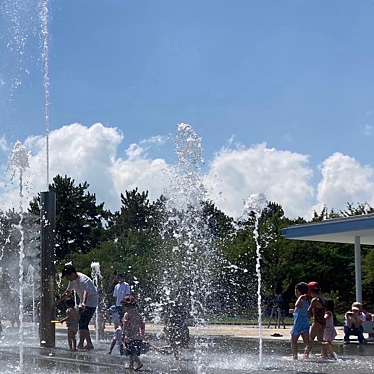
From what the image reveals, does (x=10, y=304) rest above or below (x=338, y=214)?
below

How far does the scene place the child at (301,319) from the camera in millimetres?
12781

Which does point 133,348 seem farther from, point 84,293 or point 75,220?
point 75,220

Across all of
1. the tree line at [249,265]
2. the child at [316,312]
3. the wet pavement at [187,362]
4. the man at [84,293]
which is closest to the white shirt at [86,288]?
the man at [84,293]

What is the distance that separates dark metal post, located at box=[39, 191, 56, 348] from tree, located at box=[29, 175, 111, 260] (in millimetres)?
60071

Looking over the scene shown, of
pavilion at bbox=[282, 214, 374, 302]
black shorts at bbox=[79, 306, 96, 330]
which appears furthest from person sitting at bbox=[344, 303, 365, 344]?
black shorts at bbox=[79, 306, 96, 330]

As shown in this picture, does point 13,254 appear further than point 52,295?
Yes

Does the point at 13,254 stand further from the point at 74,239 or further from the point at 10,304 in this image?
the point at 74,239

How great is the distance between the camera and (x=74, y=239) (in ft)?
253

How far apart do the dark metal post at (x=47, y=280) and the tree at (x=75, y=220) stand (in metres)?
60.1

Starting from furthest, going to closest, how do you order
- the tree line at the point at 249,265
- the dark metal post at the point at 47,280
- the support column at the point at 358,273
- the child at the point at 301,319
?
1. the tree line at the point at 249,265
2. the support column at the point at 358,273
3. the dark metal post at the point at 47,280
4. the child at the point at 301,319

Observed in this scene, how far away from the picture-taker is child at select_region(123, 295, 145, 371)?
34.0 feet

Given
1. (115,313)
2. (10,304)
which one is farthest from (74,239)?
(115,313)

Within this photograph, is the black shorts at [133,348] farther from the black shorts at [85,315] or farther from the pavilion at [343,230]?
the pavilion at [343,230]

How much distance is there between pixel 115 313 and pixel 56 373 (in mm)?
4628
